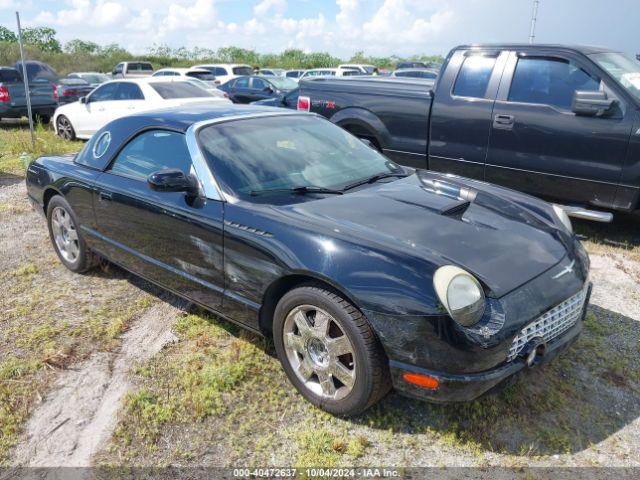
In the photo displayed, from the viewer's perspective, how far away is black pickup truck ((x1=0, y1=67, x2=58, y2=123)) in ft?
45.2

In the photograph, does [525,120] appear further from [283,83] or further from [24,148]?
[283,83]

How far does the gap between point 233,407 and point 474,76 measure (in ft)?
15.2

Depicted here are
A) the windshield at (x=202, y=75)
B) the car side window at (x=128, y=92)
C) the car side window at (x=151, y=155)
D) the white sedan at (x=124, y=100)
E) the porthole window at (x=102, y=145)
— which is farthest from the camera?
the windshield at (x=202, y=75)

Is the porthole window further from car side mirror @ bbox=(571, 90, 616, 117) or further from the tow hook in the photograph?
car side mirror @ bbox=(571, 90, 616, 117)

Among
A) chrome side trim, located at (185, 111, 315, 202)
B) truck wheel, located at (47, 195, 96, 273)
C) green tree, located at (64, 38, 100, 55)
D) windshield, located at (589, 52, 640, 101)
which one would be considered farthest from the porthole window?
green tree, located at (64, 38, 100, 55)

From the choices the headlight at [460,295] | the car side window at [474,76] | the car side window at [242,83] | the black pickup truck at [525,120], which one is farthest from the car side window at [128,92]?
the headlight at [460,295]

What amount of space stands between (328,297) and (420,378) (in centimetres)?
58

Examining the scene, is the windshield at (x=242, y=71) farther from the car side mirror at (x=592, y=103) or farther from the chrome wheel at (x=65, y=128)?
the car side mirror at (x=592, y=103)

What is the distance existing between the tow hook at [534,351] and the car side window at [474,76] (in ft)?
12.8

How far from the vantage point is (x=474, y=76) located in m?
6.05

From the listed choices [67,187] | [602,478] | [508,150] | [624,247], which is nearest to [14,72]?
[67,187]

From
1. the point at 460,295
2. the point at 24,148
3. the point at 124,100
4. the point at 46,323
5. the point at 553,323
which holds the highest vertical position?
the point at 124,100

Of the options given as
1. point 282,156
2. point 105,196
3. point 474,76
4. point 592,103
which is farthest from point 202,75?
point 282,156

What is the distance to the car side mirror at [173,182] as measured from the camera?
127 inches
